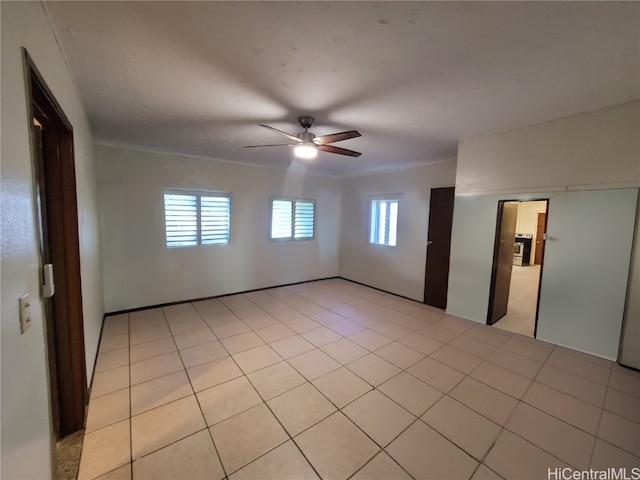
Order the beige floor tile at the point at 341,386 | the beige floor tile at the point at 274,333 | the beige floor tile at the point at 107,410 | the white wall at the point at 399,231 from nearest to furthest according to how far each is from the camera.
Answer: the beige floor tile at the point at 107,410, the beige floor tile at the point at 341,386, the beige floor tile at the point at 274,333, the white wall at the point at 399,231

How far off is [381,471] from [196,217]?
3910mm

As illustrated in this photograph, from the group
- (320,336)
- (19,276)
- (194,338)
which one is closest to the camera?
(19,276)

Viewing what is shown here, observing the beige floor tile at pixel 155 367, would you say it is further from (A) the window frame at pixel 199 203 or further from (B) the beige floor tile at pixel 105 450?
(A) the window frame at pixel 199 203

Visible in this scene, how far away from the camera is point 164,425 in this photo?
1725mm

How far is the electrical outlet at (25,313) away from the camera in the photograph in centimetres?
86

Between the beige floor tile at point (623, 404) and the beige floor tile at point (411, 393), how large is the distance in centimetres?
124

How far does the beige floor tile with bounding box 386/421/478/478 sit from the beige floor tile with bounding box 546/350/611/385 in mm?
1677

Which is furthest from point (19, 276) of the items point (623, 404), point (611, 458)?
point (623, 404)

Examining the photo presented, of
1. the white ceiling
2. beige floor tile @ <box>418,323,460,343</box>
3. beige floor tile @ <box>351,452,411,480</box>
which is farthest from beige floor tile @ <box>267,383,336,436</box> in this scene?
the white ceiling

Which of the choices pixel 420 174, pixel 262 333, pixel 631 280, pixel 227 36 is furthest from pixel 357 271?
pixel 227 36

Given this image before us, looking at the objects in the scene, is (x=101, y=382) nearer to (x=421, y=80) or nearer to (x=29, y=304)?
(x=29, y=304)

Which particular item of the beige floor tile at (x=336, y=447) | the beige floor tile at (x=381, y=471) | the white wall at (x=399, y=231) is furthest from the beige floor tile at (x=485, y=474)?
the white wall at (x=399, y=231)

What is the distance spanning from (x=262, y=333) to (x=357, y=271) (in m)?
2.91

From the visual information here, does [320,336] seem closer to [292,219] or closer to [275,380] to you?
[275,380]
